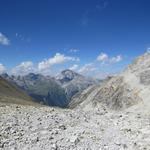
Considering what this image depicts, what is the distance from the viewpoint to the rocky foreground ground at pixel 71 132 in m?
19.9

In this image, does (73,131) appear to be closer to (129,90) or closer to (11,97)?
(129,90)

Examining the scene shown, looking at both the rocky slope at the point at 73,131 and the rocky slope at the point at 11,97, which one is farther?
the rocky slope at the point at 11,97

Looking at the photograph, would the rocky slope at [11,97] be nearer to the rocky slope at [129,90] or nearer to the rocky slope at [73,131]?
the rocky slope at [129,90]

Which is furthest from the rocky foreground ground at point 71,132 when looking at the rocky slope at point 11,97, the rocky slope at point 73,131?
the rocky slope at point 11,97

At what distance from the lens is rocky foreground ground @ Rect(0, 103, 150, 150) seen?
19884mm

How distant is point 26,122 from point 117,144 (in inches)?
311

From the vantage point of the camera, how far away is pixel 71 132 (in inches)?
909

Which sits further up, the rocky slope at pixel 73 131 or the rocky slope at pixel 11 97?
the rocky slope at pixel 11 97

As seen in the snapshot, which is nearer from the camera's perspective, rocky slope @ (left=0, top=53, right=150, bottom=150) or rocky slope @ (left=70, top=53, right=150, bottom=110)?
rocky slope @ (left=0, top=53, right=150, bottom=150)

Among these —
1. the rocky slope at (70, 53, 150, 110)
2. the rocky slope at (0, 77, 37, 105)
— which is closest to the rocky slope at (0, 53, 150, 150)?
the rocky slope at (0, 77, 37, 105)

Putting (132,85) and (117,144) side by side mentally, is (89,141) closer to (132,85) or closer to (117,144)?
(117,144)

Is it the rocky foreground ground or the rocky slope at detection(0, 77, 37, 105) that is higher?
the rocky slope at detection(0, 77, 37, 105)

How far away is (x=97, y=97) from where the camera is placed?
7638 cm

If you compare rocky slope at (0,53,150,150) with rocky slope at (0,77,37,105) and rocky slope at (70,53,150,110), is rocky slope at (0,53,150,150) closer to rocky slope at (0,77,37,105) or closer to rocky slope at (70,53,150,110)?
rocky slope at (0,77,37,105)
